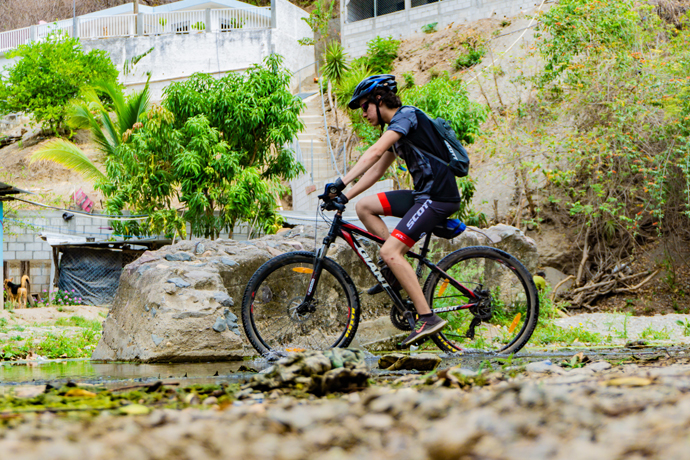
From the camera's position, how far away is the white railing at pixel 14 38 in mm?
31234

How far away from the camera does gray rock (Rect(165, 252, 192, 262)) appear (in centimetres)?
473

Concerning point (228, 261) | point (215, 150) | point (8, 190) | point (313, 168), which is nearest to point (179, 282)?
point (228, 261)

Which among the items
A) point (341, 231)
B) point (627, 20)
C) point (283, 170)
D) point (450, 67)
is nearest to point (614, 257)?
point (627, 20)

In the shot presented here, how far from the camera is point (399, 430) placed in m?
1.24

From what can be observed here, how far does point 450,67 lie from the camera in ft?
81.4

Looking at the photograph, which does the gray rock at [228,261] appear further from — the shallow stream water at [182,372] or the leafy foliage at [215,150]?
the leafy foliage at [215,150]

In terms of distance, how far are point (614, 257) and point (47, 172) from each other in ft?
80.3

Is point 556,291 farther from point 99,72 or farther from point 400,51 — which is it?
point 99,72

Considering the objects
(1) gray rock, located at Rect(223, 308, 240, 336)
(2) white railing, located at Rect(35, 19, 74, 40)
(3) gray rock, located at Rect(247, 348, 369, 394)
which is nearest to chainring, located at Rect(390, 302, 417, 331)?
(1) gray rock, located at Rect(223, 308, 240, 336)

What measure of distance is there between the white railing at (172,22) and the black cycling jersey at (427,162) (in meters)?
28.9

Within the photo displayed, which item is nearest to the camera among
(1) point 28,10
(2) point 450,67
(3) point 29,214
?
(3) point 29,214

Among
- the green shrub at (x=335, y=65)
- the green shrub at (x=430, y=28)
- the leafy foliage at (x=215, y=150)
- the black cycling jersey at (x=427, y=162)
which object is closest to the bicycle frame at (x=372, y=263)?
the black cycling jersey at (x=427, y=162)

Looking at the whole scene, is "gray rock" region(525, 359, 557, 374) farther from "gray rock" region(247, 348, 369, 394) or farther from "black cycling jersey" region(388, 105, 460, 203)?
"black cycling jersey" region(388, 105, 460, 203)

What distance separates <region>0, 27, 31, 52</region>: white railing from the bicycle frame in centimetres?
3309
